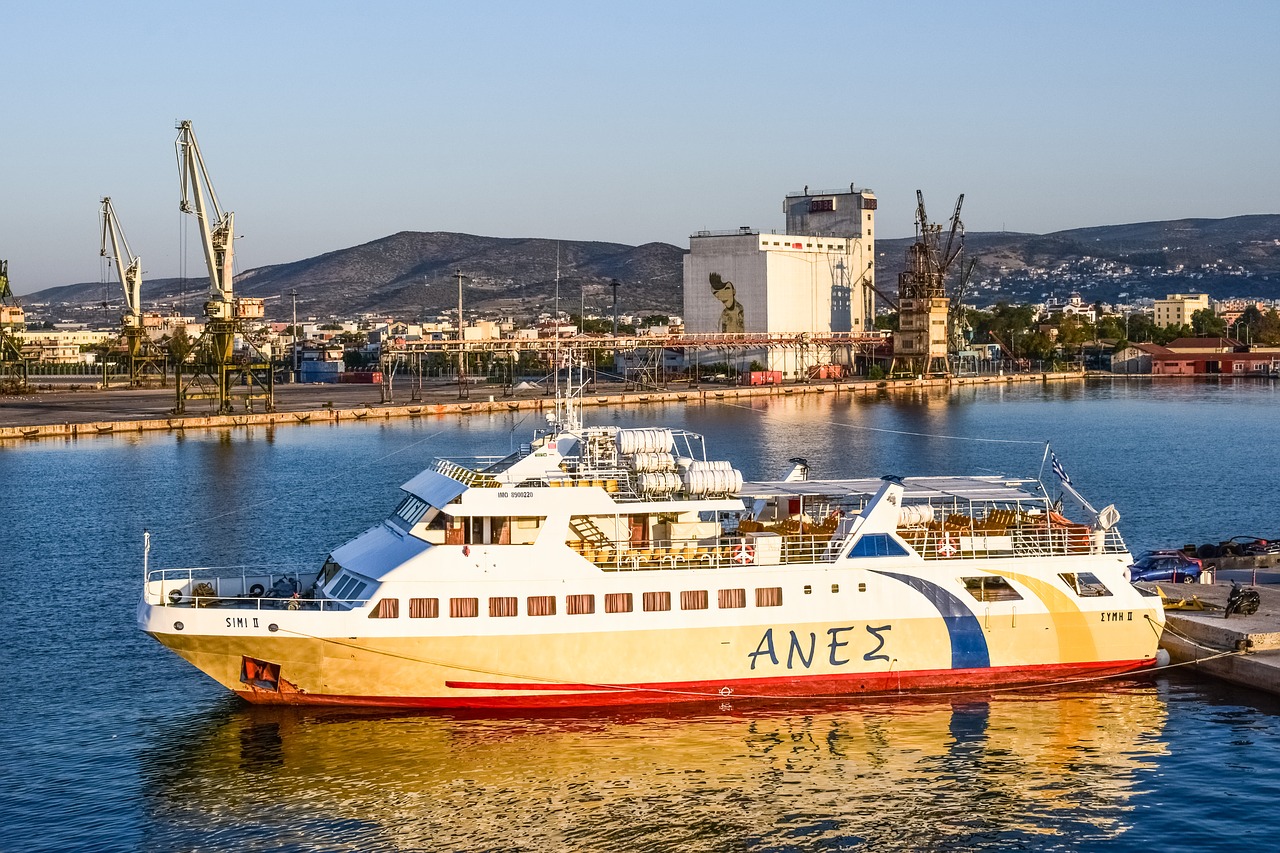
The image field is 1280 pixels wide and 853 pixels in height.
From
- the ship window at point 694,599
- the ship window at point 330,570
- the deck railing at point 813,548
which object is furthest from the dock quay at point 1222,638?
the ship window at point 330,570

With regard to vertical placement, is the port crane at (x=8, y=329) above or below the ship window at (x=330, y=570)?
above

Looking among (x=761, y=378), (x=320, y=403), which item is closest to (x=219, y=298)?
(x=320, y=403)

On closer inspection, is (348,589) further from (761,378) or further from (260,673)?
(761,378)

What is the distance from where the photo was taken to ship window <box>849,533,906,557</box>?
27.7m

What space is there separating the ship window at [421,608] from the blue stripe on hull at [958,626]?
8775 millimetres

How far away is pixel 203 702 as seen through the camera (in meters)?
28.6

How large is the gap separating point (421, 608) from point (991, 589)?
11414 millimetres

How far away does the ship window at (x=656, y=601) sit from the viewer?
26953mm

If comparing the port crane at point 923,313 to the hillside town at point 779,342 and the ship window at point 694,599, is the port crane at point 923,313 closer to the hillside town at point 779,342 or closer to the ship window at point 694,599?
the hillside town at point 779,342

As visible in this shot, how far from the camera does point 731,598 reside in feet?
89.1

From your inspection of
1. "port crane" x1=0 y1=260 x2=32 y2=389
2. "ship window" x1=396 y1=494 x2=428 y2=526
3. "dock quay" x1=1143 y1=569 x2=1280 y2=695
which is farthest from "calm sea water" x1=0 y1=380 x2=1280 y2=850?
"port crane" x1=0 y1=260 x2=32 y2=389

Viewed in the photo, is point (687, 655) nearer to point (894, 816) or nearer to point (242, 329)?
point (894, 816)

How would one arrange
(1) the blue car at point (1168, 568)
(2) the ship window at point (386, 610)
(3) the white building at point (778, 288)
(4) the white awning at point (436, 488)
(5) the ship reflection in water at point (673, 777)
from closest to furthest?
(5) the ship reflection in water at point (673, 777) < (2) the ship window at point (386, 610) < (4) the white awning at point (436, 488) < (1) the blue car at point (1168, 568) < (3) the white building at point (778, 288)

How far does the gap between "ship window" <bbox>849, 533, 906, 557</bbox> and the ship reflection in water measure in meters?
2.97
